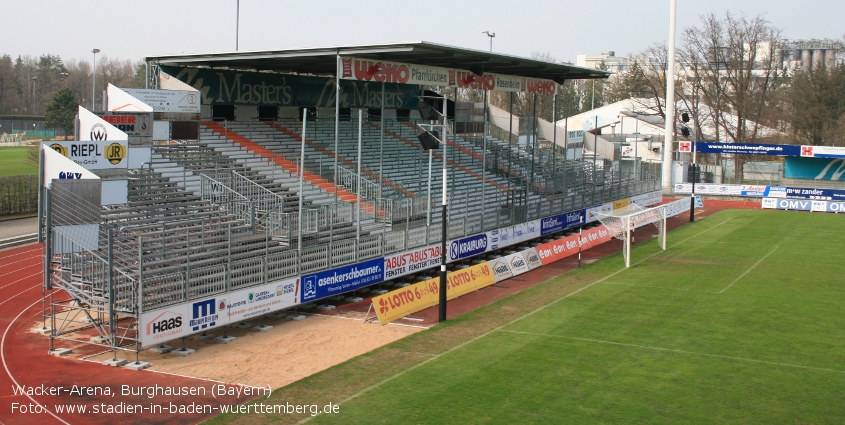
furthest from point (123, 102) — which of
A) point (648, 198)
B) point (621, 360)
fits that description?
point (648, 198)

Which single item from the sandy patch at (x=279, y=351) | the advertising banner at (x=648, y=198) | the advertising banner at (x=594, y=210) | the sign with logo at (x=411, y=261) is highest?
the advertising banner at (x=648, y=198)

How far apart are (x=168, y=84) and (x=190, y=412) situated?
17.7 meters

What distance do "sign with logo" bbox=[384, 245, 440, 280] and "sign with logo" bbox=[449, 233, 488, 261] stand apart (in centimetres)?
66

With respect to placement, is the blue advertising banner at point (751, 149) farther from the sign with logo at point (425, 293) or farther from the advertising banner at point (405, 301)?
the advertising banner at point (405, 301)

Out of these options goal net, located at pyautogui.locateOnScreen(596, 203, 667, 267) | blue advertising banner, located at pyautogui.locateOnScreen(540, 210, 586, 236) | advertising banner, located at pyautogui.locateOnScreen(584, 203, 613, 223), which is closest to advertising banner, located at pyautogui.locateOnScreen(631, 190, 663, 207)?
advertising banner, located at pyautogui.locateOnScreen(584, 203, 613, 223)

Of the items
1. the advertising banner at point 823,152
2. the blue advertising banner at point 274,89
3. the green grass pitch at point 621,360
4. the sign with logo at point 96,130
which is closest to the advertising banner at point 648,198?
the advertising banner at point 823,152

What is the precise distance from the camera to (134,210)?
22.2 meters

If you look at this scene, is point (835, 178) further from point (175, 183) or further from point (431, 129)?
point (175, 183)

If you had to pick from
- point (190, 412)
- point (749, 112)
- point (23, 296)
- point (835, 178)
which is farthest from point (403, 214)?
point (749, 112)

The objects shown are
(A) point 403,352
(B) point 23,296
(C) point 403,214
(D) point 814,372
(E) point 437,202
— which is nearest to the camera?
(D) point 814,372

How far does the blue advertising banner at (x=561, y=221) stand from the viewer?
37438 millimetres

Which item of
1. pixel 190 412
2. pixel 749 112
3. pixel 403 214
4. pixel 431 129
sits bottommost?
pixel 190 412

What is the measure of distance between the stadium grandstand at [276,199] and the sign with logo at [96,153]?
59cm

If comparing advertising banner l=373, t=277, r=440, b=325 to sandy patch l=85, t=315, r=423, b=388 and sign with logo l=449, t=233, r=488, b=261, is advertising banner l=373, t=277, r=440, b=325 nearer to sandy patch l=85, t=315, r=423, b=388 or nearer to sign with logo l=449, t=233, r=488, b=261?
sandy patch l=85, t=315, r=423, b=388
